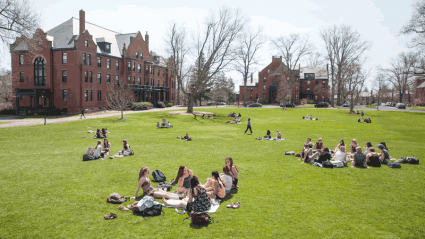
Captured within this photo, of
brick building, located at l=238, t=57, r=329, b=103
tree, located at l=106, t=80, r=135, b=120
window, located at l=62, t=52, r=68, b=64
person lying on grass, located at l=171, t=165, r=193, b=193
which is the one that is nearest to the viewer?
person lying on grass, located at l=171, t=165, r=193, b=193

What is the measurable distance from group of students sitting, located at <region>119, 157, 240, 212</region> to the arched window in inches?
1874

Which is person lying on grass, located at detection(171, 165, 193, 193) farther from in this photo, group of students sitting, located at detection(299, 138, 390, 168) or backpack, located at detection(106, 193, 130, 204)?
group of students sitting, located at detection(299, 138, 390, 168)

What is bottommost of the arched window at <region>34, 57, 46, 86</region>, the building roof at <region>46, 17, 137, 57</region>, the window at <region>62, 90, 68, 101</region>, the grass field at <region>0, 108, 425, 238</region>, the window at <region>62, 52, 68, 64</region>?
the grass field at <region>0, 108, 425, 238</region>

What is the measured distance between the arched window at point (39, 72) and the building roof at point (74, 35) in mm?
3884

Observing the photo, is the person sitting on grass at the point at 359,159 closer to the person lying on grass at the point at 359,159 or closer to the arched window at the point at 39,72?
the person lying on grass at the point at 359,159

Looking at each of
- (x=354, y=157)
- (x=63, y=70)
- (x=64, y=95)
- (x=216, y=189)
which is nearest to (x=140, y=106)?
(x=64, y=95)

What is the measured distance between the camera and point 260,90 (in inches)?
3861

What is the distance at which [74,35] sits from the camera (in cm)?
4722

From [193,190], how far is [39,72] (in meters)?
50.6

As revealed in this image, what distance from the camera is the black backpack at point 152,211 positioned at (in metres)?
7.84

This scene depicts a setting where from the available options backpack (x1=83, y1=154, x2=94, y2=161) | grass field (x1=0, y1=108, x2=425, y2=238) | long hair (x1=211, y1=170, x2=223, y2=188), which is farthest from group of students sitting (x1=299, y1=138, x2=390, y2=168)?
backpack (x1=83, y1=154, x2=94, y2=161)

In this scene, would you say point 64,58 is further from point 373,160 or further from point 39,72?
point 373,160

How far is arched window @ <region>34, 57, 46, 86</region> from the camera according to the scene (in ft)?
153

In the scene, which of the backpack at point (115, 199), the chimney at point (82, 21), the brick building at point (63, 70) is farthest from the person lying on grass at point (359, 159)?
the chimney at point (82, 21)
